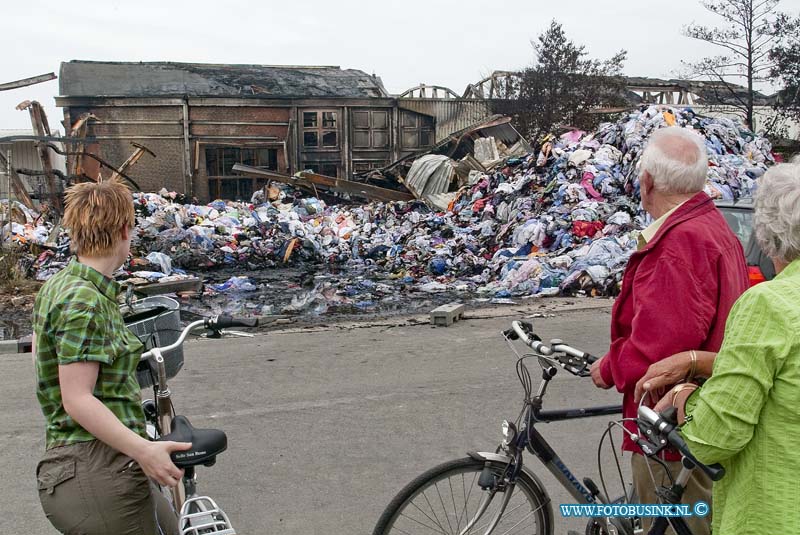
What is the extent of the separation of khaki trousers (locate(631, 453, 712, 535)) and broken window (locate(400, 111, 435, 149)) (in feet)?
88.5

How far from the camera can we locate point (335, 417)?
18.0 feet

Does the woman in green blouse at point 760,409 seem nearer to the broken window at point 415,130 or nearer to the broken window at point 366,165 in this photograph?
the broken window at point 366,165

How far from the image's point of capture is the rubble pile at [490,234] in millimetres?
12531

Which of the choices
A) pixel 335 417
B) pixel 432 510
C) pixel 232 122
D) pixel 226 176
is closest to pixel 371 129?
pixel 232 122

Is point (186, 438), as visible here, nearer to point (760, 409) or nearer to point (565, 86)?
point (760, 409)

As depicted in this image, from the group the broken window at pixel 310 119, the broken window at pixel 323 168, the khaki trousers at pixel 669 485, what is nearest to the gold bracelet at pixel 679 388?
the khaki trousers at pixel 669 485

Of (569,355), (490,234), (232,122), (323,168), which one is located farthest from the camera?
(323,168)

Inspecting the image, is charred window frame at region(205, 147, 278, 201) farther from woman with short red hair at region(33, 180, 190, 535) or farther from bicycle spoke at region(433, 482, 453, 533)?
woman with short red hair at region(33, 180, 190, 535)

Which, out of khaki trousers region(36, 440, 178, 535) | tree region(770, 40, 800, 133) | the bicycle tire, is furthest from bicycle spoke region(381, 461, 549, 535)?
tree region(770, 40, 800, 133)

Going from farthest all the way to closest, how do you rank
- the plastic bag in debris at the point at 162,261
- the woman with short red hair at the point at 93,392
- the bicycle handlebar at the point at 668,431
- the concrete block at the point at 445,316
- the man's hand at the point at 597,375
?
the plastic bag in debris at the point at 162,261 → the concrete block at the point at 445,316 → the man's hand at the point at 597,375 → the woman with short red hair at the point at 93,392 → the bicycle handlebar at the point at 668,431

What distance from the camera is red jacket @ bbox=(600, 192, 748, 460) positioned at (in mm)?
2396

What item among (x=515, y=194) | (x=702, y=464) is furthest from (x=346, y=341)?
(x=515, y=194)

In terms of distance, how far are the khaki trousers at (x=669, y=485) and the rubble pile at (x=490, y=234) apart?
8.77 meters

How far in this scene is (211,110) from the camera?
88.2 ft
